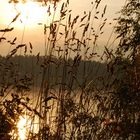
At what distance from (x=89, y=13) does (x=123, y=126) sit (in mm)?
1431

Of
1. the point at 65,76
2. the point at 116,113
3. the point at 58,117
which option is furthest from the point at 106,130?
the point at 65,76

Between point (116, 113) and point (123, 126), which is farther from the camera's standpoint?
point (116, 113)

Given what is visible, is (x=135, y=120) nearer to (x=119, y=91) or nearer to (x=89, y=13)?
(x=119, y=91)

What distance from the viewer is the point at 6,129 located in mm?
3049

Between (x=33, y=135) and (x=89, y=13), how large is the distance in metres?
1.34

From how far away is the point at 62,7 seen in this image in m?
4.18

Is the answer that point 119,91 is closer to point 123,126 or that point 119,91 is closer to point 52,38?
point 123,126

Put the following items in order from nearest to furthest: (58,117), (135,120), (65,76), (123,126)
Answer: (123,126)
(135,120)
(58,117)
(65,76)

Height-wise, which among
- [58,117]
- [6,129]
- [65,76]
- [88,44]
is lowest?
[6,129]

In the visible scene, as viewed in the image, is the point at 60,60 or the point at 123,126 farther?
the point at 60,60

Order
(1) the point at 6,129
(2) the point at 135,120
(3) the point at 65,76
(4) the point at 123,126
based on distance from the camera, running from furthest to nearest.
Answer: (3) the point at 65,76 → (2) the point at 135,120 → (4) the point at 123,126 → (1) the point at 6,129

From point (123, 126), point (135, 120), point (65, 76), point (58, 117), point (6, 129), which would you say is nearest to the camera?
point (6, 129)

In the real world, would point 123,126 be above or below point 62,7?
below

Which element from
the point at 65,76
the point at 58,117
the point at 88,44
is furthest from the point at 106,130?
the point at 88,44
